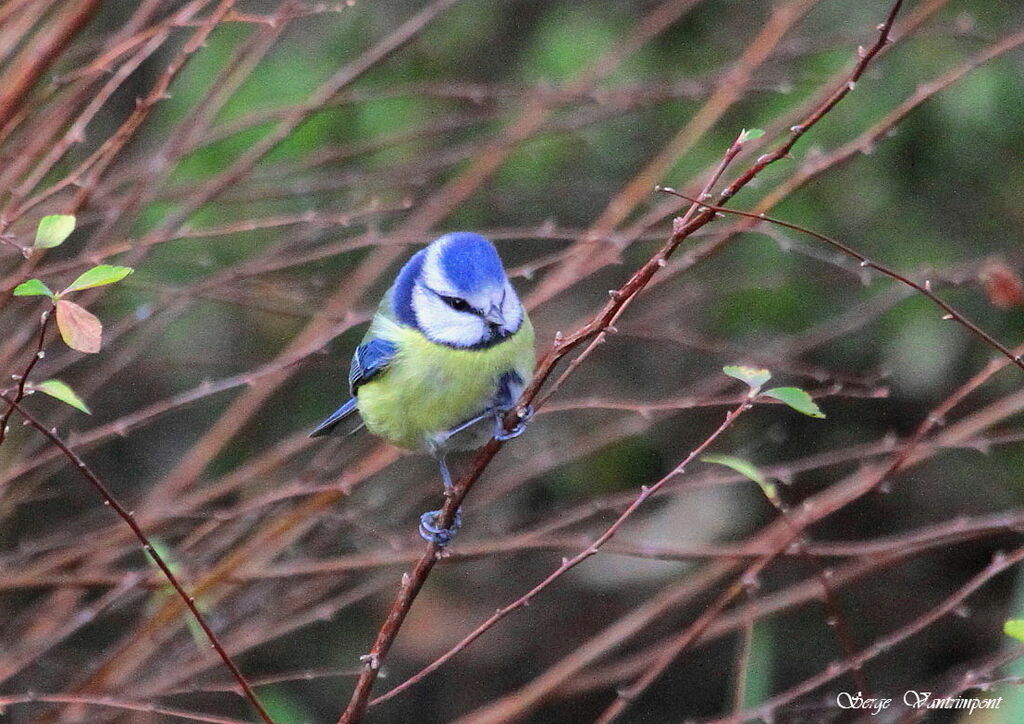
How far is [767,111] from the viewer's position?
3877 millimetres

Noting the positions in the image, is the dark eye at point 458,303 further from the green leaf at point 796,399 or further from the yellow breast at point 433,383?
the green leaf at point 796,399

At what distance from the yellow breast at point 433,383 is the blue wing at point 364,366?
23mm

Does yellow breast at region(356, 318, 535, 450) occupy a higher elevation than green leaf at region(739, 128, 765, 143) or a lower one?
lower

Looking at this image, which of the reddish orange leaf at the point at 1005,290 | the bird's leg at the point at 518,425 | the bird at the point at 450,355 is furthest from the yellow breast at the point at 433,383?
the reddish orange leaf at the point at 1005,290

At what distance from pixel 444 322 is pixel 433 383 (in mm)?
132

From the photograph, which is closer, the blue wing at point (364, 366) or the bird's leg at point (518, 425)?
the bird's leg at point (518, 425)

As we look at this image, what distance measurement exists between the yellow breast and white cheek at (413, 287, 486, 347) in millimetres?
19

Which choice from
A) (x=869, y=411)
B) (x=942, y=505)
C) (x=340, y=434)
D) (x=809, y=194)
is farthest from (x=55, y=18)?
(x=942, y=505)

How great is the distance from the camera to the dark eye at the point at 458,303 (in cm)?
250

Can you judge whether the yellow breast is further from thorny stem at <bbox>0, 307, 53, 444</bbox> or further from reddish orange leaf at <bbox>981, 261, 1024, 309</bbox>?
thorny stem at <bbox>0, 307, 53, 444</bbox>

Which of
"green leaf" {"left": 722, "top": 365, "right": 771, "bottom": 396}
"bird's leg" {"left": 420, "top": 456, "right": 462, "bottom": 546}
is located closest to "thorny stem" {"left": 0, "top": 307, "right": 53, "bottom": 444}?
"bird's leg" {"left": 420, "top": 456, "right": 462, "bottom": 546}

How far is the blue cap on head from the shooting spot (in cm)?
243

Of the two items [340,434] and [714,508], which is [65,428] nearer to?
[340,434]

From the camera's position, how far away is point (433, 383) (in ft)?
8.41
